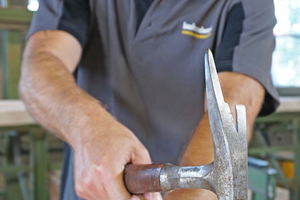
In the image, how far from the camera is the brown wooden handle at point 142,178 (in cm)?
54

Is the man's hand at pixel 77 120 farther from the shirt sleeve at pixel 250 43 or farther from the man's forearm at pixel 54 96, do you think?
the shirt sleeve at pixel 250 43

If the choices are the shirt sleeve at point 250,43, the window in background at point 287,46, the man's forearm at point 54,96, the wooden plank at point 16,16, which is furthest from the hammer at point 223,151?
the window in background at point 287,46

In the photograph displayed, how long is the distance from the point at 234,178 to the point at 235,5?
1.88 feet

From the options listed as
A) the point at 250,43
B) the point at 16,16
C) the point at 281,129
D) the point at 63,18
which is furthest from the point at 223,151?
the point at 281,129

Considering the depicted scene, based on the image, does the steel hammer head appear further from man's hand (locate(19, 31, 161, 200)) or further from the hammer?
man's hand (locate(19, 31, 161, 200))

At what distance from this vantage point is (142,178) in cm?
54

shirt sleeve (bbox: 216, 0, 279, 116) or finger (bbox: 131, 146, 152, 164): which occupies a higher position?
shirt sleeve (bbox: 216, 0, 279, 116)

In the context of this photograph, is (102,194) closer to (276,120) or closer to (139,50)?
(139,50)

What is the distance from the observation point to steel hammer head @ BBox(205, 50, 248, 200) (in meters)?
0.41

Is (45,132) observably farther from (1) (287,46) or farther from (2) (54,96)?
(1) (287,46)

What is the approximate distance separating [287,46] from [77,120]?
389cm

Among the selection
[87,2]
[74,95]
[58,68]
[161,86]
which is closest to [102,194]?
[74,95]

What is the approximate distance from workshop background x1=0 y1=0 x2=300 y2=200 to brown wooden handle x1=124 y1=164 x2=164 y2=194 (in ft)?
2.33

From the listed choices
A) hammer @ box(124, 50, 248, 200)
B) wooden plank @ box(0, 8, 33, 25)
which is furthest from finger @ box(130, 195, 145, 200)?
wooden plank @ box(0, 8, 33, 25)
